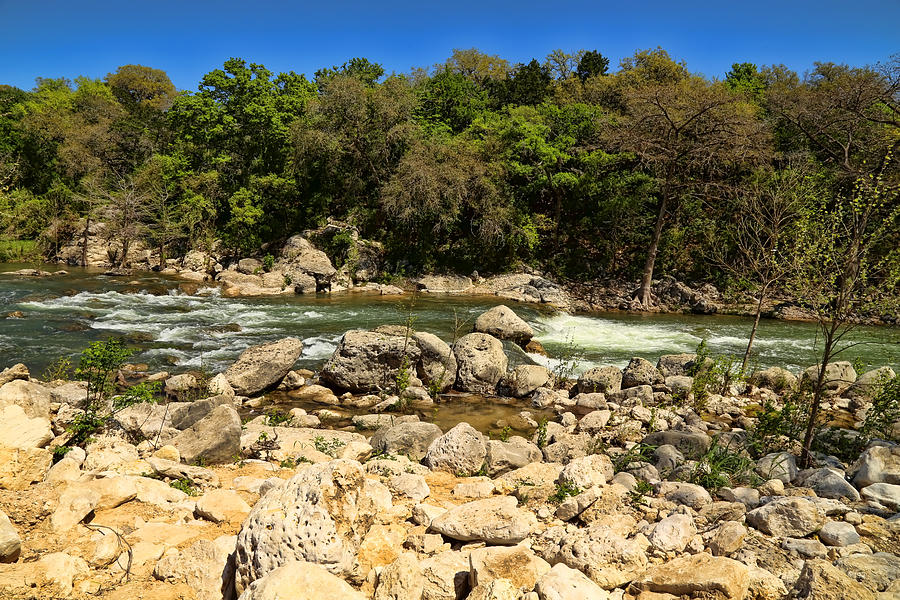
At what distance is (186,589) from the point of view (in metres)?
3.54

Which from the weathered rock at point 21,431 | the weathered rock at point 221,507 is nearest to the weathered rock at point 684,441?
the weathered rock at point 221,507

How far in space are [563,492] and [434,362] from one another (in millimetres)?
6362

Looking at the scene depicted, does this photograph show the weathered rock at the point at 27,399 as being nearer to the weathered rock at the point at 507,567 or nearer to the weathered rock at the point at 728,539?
the weathered rock at the point at 507,567

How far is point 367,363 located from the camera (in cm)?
1081

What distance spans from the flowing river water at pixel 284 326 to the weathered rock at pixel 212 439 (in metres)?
5.20

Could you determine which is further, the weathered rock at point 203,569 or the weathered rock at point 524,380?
the weathered rock at point 524,380

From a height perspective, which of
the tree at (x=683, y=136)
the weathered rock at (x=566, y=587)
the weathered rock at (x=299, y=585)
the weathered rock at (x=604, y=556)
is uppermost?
the tree at (x=683, y=136)

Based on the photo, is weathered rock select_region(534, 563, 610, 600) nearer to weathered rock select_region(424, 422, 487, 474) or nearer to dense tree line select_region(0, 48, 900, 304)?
weathered rock select_region(424, 422, 487, 474)

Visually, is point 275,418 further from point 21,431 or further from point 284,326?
point 284,326

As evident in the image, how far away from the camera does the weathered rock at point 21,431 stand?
514 cm

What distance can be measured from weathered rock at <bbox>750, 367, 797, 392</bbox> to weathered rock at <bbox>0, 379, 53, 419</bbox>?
44.5 ft

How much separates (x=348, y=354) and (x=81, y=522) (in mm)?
6732

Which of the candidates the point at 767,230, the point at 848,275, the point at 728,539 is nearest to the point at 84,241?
the point at 767,230

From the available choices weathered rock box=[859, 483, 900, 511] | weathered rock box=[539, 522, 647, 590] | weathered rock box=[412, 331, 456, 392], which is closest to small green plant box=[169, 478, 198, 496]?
weathered rock box=[539, 522, 647, 590]
